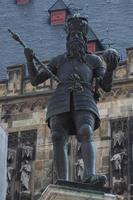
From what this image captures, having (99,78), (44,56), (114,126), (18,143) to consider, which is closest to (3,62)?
(44,56)

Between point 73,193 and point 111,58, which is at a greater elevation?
point 111,58

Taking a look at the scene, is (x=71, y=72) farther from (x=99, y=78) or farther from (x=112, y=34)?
(x=112, y=34)

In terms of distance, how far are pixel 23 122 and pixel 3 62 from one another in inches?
81.0

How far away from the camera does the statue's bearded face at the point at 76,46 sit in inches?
269

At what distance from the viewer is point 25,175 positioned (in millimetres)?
20156

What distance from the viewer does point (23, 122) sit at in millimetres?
21016

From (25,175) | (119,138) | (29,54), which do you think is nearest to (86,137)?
(29,54)

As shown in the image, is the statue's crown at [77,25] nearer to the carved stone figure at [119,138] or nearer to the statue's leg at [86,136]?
the statue's leg at [86,136]

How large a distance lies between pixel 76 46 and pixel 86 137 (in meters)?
0.79

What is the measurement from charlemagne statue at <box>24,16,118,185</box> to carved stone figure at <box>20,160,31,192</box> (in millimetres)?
13276

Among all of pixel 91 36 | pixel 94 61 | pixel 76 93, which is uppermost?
pixel 91 36

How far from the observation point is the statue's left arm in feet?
21.9

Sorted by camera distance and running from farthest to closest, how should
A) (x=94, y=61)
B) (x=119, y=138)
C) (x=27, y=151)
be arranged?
(x=27, y=151)
(x=119, y=138)
(x=94, y=61)

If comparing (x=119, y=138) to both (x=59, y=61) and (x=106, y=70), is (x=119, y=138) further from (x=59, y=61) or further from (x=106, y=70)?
(x=106, y=70)
